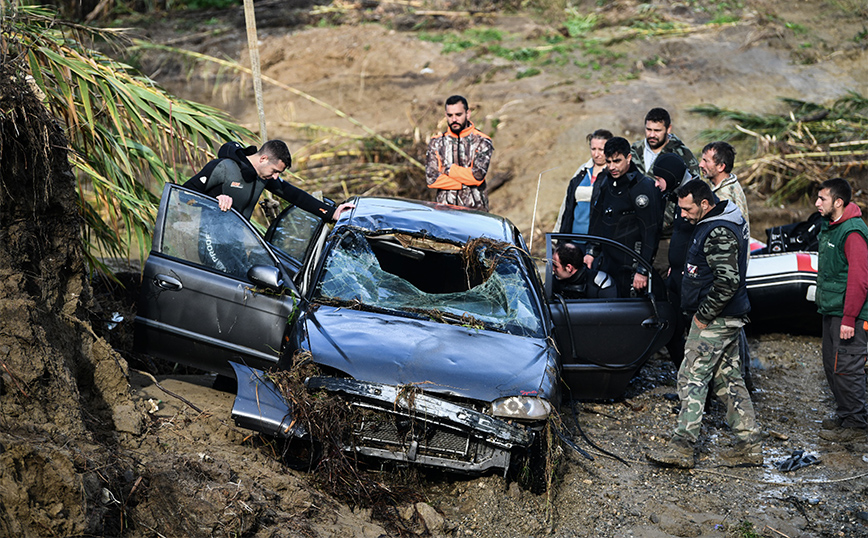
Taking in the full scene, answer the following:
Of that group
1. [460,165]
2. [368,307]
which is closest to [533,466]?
[368,307]

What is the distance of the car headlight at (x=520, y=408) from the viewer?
4266 millimetres

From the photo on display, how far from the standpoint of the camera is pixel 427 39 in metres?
16.0

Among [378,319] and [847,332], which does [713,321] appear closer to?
[847,332]

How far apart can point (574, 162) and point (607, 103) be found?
152 cm

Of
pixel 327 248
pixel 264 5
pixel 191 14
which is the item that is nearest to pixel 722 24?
pixel 264 5

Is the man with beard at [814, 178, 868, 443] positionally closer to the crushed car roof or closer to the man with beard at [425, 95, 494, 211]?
the crushed car roof

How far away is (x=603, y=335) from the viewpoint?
5703mm

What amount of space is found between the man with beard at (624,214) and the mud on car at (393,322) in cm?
66

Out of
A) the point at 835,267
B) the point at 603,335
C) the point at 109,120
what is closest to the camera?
the point at 603,335

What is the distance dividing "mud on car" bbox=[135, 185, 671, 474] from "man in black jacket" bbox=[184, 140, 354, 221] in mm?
212

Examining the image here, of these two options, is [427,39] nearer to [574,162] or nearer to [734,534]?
[574,162]

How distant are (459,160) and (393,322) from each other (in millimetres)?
3420

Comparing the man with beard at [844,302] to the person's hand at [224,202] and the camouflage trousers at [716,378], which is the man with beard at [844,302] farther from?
the person's hand at [224,202]

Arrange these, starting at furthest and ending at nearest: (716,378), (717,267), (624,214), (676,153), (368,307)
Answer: (676,153)
(624,214)
(716,378)
(717,267)
(368,307)
